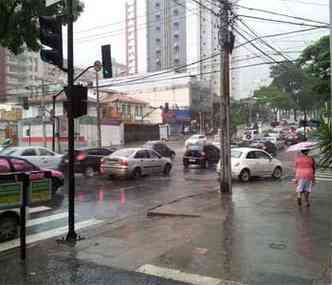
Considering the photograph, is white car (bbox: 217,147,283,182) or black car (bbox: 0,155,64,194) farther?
white car (bbox: 217,147,283,182)

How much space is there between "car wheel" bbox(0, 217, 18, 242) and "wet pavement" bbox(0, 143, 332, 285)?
2.50ft

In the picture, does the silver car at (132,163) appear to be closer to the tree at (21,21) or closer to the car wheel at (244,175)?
the car wheel at (244,175)

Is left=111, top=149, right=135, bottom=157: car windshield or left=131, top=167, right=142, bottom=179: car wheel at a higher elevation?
left=111, top=149, right=135, bottom=157: car windshield

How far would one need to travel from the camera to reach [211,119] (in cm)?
8669

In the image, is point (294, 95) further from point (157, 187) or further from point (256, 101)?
point (157, 187)

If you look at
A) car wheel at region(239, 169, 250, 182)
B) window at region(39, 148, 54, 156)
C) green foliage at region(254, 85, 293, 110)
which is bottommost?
car wheel at region(239, 169, 250, 182)

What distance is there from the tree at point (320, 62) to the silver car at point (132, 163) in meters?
8.38

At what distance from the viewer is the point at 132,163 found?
66.1 ft

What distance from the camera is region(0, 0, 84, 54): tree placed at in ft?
42.8

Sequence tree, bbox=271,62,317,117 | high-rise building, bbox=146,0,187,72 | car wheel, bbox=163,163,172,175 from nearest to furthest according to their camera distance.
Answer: car wheel, bbox=163,163,172,175 → tree, bbox=271,62,317,117 → high-rise building, bbox=146,0,187,72

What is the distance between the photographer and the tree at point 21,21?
13.0 metres

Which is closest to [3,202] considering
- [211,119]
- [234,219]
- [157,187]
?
[234,219]

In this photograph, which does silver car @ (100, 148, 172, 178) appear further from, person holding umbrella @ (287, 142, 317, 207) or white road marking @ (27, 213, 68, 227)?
person holding umbrella @ (287, 142, 317, 207)

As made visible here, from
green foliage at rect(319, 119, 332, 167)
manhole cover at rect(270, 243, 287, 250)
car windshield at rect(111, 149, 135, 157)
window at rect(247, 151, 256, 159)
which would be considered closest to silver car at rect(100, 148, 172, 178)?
car windshield at rect(111, 149, 135, 157)
